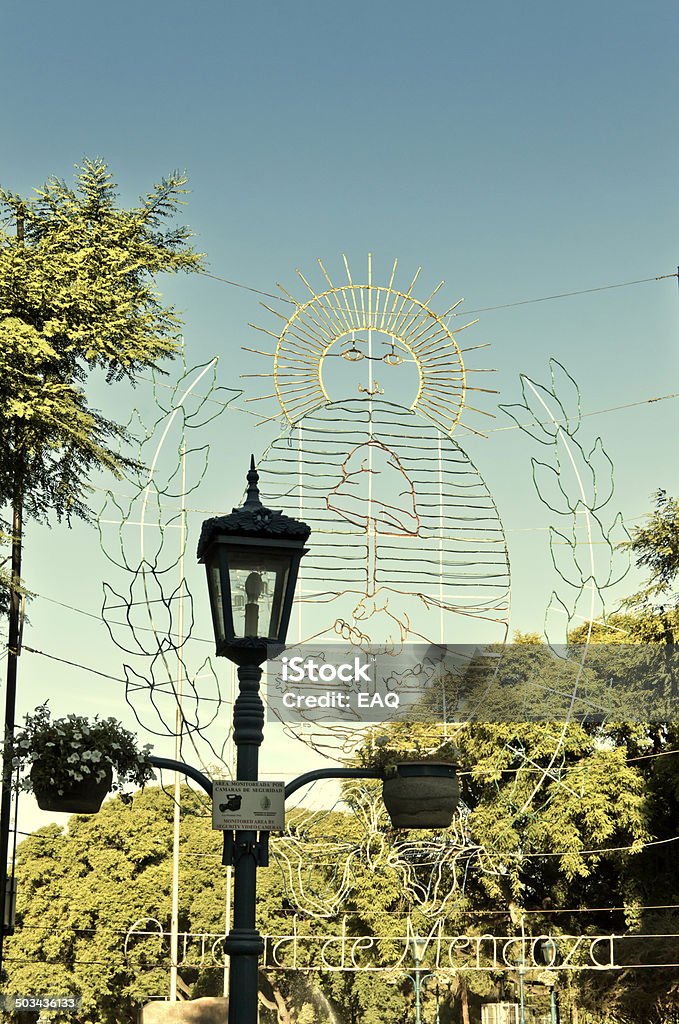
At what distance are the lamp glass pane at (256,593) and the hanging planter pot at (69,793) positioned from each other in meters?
1.14

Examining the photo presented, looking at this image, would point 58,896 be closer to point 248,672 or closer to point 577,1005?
point 577,1005

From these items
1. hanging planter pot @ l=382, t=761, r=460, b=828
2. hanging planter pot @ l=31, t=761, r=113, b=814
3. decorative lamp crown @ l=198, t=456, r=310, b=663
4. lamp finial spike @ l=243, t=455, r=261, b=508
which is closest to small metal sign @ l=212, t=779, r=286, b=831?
decorative lamp crown @ l=198, t=456, r=310, b=663

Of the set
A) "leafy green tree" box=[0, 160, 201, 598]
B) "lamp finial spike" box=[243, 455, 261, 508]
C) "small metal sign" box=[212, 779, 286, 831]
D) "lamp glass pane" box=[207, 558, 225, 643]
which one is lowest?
"small metal sign" box=[212, 779, 286, 831]

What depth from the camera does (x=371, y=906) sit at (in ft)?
95.5

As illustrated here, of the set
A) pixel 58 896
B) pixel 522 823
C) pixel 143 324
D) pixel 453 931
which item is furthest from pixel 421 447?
pixel 58 896

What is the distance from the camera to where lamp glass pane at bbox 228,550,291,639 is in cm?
507

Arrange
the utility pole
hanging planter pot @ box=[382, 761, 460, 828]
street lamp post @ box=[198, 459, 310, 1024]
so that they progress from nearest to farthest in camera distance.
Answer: street lamp post @ box=[198, 459, 310, 1024] < hanging planter pot @ box=[382, 761, 460, 828] < the utility pole

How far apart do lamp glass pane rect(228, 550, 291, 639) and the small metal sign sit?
0.61m

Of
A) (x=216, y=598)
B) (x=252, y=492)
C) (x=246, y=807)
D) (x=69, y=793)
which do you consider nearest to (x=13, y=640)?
(x=69, y=793)

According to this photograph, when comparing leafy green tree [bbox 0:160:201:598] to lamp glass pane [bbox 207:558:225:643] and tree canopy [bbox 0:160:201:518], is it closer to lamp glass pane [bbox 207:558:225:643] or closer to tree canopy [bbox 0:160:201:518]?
tree canopy [bbox 0:160:201:518]

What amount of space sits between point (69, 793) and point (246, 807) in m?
1.14

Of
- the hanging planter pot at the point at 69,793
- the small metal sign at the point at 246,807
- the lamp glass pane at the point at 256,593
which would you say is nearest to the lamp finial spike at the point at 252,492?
the lamp glass pane at the point at 256,593

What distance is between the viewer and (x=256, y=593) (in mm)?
5078

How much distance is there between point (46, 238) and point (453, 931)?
22.3 m
